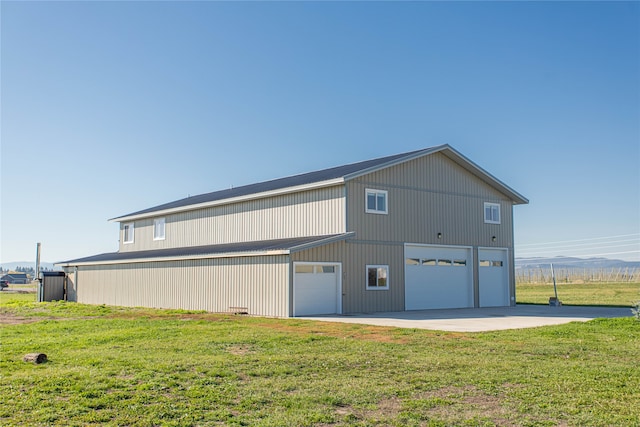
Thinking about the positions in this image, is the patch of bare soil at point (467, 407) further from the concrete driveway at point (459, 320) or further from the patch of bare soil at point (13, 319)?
the patch of bare soil at point (13, 319)

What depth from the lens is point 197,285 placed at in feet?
81.8

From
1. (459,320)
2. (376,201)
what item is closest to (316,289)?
(376,201)

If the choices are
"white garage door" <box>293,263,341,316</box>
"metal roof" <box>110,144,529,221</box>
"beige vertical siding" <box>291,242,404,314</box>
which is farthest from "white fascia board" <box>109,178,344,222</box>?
"white garage door" <box>293,263,341,316</box>

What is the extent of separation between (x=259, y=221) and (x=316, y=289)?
6.16m

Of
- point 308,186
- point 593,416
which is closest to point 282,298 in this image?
point 308,186

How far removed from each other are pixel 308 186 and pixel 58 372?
15.7 meters

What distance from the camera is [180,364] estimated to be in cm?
981

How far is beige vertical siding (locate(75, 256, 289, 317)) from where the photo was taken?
21438 mm

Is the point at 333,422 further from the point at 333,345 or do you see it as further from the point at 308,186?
the point at 308,186

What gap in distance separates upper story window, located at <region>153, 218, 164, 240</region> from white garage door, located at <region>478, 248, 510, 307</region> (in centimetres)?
1696

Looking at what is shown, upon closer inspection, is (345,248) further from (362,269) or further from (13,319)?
(13,319)

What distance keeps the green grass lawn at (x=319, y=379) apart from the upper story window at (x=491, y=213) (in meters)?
14.1

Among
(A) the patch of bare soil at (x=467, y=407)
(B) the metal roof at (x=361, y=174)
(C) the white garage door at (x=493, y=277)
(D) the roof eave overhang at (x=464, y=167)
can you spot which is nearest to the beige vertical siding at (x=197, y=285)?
(B) the metal roof at (x=361, y=174)

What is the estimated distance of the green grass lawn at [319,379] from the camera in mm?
6996
